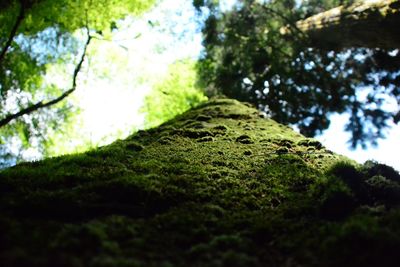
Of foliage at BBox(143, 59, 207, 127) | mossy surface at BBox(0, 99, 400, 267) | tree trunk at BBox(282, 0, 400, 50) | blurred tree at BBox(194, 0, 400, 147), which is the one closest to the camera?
mossy surface at BBox(0, 99, 400, 267)

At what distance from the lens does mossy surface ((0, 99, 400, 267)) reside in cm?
290

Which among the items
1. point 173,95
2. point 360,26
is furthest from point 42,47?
point 360,26

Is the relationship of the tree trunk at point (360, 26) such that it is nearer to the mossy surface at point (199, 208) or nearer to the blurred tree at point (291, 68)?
the blurred tree at point (291, 68)

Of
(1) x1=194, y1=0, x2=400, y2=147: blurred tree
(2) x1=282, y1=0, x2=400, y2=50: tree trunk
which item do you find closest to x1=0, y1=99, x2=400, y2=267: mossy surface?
(2) x1=282, y1=0, x2=400, y2=50: tree trunk

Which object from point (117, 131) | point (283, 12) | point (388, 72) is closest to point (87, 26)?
point (117, 131)

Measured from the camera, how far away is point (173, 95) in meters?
16.6

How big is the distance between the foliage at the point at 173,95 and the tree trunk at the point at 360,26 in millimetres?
6078

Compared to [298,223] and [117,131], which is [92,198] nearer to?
[298,223]

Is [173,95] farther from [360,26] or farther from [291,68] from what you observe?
[360,26]

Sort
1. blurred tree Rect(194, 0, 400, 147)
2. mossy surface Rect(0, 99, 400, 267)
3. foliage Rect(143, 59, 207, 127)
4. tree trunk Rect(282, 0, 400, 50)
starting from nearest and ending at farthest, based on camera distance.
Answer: mossy surface Rect(0, 99, 400, 267) < tree trunk Rect(282, 0, 400, 50) < blurred tree Rect(194, 0, 400, 147) < foliage Rect(143, 59, 207, 127)

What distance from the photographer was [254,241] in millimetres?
3447

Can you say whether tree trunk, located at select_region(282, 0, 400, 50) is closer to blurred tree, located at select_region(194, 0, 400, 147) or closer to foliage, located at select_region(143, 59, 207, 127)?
blurred tree, located at select_region(194, 0, 400, 147)

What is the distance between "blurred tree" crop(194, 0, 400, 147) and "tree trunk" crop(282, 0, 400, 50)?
0.82 metres

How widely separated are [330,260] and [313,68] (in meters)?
11.7
